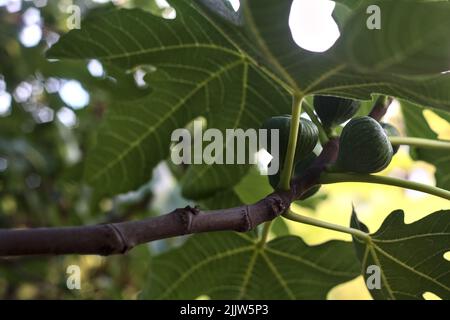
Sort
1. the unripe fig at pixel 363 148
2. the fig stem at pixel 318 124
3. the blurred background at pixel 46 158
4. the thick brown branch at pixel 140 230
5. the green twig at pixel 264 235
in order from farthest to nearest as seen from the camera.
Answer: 1. the blurred background at pixel 46 158
2. the green twig at pixel 264 235
3. the fig stem at pixel 318 124
4. the unripe fig at pixel 363 148
5. the thick brown branch at pixel 140 230

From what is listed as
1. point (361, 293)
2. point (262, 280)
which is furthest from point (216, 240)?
point (361, 293)

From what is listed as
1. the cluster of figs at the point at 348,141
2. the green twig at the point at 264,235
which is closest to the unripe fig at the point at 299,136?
the cluster of figs at the point at 348,141

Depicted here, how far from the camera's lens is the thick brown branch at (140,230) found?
67cm

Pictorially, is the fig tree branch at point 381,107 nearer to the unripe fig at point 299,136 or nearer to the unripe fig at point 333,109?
the unripe fig at point 333,109

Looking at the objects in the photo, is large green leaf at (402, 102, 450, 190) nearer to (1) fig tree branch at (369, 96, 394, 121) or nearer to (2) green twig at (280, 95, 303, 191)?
(1) fig tree branch at (369, 96, 394, 121)

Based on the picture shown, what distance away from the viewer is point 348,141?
101cm

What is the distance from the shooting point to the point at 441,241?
1152 mm

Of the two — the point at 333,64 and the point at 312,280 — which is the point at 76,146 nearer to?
the point at 312,280

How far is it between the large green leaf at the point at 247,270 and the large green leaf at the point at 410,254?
209 mm

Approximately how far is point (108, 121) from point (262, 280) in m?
0.51

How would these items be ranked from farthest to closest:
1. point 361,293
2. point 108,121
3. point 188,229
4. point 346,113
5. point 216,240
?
point 361,293
point 108,121
point 216,240
point 346,113
point 188,229

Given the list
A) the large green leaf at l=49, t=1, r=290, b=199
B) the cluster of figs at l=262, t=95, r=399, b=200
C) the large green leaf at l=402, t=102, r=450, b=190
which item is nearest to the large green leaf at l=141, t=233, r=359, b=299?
the large green leaf at l=49, t=1, r=290, b=199

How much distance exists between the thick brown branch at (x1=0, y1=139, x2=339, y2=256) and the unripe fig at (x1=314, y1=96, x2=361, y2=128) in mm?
81

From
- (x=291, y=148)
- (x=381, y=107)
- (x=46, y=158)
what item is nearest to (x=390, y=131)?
(x=381, y=107)
